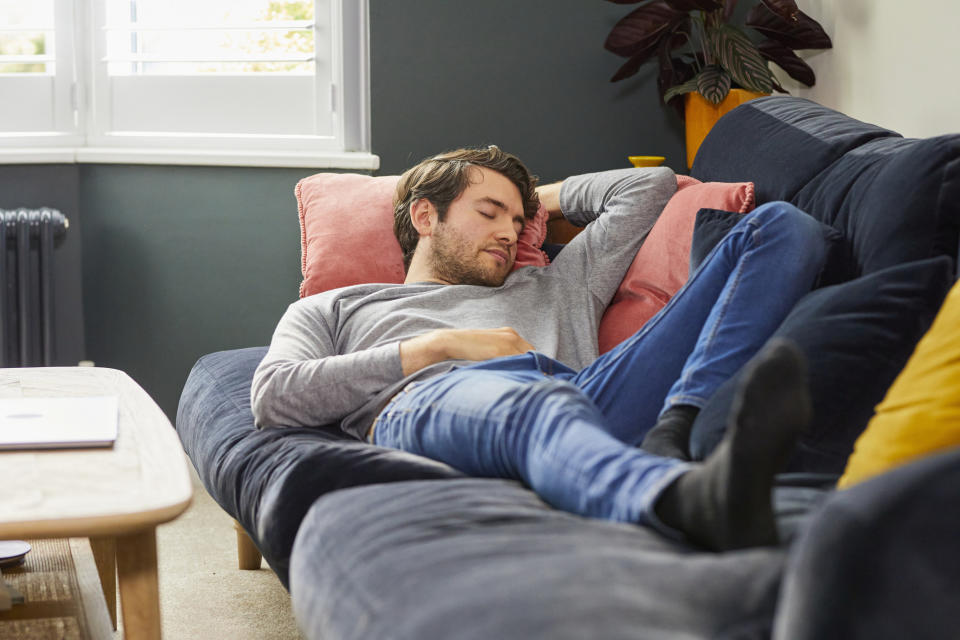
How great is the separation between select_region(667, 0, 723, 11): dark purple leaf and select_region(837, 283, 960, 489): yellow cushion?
1.74m

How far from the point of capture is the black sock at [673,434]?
1.26 metres

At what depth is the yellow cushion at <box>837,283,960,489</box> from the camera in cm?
97

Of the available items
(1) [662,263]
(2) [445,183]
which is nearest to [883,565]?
(1) [662,263]

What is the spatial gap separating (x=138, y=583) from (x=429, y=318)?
0.84m

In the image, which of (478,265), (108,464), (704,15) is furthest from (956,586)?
(704,15)

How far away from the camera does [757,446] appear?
0.85 metres

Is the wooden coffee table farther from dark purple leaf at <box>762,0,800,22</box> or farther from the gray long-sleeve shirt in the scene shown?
dark purple leaf at <box>762,0,800,22</box>

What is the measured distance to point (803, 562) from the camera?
2.29 ft

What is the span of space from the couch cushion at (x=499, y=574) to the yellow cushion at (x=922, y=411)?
0.23m

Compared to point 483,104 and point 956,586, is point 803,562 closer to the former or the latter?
point 956,586

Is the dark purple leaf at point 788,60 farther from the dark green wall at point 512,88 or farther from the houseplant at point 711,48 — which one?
the dark green wall at point 512,88

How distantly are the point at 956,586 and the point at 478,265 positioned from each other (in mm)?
1405

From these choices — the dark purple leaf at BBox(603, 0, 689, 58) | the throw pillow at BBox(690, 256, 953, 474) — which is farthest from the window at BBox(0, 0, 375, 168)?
the throw pillow at BBox(690, 256, 953, 474)

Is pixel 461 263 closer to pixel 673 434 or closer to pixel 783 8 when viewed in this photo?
pixel 673 434
